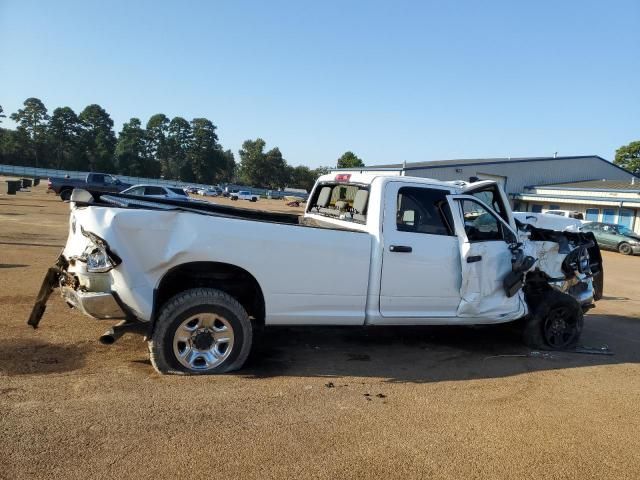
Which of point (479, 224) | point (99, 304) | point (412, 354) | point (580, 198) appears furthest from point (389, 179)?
point (580, 198)

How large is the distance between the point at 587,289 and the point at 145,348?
5914 mm

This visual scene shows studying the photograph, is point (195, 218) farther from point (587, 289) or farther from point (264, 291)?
point (587, 289)

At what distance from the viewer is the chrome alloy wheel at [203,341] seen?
4.50m

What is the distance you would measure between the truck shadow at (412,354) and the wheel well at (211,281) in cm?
53

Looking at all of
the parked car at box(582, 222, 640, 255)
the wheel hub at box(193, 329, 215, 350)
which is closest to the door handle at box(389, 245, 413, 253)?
the wheel hub at box(193, 329, 215, 350)

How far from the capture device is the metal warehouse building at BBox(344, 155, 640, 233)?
116 ft

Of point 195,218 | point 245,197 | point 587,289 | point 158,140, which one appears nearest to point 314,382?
point 195,218

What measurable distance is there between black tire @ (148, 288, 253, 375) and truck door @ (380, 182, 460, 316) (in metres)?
1.51

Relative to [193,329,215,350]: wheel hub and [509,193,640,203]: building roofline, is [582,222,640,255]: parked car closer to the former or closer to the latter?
[509,193,640,203]: building roofline

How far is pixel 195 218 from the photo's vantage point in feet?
14.5

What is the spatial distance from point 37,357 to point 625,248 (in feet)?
85.3

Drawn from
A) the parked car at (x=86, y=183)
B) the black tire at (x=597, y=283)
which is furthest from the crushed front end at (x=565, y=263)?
the parked car at (x=86, y=183)

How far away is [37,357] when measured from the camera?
4.74 meters

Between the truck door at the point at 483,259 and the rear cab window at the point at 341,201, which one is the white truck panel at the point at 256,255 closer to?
the rear cab window at the point at 341,201
